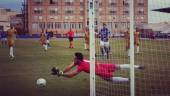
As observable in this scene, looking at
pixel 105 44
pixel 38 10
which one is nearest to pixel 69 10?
pixel 38 10

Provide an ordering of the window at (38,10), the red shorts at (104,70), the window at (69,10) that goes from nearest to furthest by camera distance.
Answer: the red shorts at (104,70)
the window at (38,10)
the window at (69,10)

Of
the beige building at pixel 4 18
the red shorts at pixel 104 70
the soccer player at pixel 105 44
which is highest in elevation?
the beige building at pixel 4 18

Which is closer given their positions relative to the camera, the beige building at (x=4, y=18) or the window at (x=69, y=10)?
the window at (x=69, y=10)

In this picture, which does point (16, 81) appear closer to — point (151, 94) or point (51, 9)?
point (151, 94)

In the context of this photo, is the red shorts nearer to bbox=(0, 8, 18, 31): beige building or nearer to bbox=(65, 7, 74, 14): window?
bbox=(65, 7, 74, 14): window

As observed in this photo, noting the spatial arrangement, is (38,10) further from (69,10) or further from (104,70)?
(104,70)

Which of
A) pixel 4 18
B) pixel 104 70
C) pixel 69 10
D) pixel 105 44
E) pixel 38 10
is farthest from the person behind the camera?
pixel 4 18

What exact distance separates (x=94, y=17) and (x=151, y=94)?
8.25ft

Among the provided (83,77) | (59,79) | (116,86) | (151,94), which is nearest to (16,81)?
(59,79)

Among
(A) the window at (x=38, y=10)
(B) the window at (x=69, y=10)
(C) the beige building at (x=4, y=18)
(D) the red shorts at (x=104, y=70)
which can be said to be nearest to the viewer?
(D) the red shorts at (x=104, y=70)

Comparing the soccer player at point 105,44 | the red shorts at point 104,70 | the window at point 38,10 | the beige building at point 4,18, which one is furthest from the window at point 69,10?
the red shorts at point 104,70

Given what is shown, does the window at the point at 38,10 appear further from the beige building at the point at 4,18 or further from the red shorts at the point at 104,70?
the red shorts at the point at 104,70

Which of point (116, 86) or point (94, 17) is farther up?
point (94, 17)

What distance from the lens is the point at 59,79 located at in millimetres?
14102
